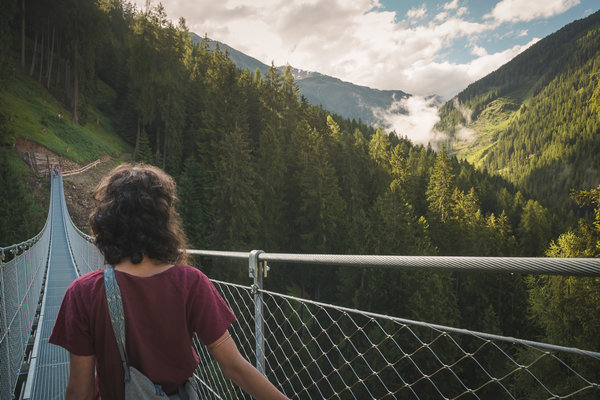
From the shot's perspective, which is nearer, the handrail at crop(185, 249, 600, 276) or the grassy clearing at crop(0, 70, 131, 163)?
the handrail at crop(185, 249, 600, 276)

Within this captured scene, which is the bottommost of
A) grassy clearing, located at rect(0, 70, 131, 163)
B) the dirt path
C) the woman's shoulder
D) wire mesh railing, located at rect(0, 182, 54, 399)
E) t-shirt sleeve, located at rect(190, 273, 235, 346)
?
the dirt path

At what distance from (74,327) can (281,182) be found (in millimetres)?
28066

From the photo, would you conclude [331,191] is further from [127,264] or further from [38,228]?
[127,264]

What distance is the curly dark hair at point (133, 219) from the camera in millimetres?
1218

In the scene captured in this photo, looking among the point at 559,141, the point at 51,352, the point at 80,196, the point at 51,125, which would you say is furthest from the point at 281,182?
the point at 559,141

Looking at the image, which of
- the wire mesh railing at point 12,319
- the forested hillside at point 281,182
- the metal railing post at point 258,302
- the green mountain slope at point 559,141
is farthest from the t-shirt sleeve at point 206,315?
the green mountain slope at point 559,141

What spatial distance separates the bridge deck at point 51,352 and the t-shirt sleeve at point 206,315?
299cm

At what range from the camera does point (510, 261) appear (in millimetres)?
1008

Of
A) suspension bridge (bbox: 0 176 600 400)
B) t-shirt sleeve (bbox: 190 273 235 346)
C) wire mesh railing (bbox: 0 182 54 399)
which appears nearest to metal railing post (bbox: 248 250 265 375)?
suspension bridge (bbox: 0 176 600 400)

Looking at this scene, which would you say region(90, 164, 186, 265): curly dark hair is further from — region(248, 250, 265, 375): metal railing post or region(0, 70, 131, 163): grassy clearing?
region(0, 70, 131, 163): grassy clearing

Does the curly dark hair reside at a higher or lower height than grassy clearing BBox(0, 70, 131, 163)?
lower

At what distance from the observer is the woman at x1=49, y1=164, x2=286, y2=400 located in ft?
3.71

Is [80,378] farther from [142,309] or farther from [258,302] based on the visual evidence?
[258,302]

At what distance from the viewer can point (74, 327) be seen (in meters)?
1.12
